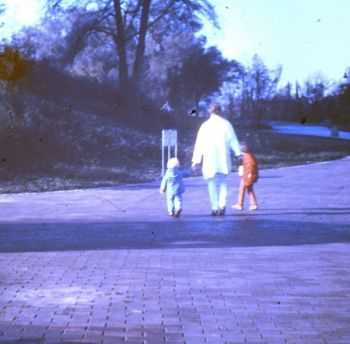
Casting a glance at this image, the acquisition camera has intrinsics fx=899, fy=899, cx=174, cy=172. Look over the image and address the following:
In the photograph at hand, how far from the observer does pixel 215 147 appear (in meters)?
13.8

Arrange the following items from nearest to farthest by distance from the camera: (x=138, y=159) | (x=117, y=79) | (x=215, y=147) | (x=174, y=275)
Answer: (x=174, y=275) → (x=215, y=147) → (x=138, y=159) → (x=117, y=79)

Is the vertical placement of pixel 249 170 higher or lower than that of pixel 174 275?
higher

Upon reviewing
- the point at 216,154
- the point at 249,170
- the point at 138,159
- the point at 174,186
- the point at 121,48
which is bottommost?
the point at 138,159

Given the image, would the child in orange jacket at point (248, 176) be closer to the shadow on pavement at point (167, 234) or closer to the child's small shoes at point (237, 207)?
the child's small shoes at point (237, 207)

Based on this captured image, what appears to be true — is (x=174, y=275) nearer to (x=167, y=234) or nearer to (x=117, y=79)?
(x=167, y=234)

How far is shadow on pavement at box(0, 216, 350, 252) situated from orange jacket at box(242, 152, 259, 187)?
1.28 metres

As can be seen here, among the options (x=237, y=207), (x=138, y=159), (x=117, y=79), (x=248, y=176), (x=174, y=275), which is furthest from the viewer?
(x=117, y=79)

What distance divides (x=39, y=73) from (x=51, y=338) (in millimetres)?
31766

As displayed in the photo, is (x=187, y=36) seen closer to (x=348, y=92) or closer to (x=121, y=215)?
(x=348, y=92)

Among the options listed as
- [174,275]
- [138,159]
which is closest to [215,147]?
[174,275]

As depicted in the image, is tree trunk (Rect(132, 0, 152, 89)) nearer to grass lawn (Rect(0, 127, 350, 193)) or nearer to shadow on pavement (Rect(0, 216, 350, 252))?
grass lawn (Rect(0, 127, 350, 193))

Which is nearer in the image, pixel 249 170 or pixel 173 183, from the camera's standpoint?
pixel 173 183

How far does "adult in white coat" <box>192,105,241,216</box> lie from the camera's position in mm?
13703

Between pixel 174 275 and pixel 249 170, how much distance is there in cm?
649
